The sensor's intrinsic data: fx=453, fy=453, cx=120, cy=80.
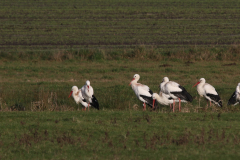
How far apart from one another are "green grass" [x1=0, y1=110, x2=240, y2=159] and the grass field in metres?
0.02

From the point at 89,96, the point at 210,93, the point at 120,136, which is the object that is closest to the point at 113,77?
→ the point at 89,96

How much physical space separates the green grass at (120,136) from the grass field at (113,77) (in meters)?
0.02

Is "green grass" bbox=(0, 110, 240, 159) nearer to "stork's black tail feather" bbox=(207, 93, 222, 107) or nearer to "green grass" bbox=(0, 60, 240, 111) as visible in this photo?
"stork's black tail feather" bbox=(207, 93, 222, 107)

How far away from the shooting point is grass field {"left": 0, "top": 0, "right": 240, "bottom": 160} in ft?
25.0

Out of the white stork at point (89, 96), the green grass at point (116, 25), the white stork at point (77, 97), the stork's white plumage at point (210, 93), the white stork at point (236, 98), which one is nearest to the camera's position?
the white stork at point (236, 98)

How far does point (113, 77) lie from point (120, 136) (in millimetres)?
10804

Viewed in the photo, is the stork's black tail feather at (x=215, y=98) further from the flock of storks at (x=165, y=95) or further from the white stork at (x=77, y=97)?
the white stork at (x=77, y=97)

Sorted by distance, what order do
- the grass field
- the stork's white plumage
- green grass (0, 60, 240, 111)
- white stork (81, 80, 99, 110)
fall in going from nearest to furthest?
1. the grass field
2. white stork (81, 80, 99, 110)
3. the stork's white plumage
4. green grass (0, 60, 240, 111)

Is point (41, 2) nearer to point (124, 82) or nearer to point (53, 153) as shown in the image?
point (124, 82)

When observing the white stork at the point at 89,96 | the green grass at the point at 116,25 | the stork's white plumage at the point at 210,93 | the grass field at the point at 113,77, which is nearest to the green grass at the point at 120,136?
the grass field at the point at 113,77

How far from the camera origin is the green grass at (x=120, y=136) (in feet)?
23.5

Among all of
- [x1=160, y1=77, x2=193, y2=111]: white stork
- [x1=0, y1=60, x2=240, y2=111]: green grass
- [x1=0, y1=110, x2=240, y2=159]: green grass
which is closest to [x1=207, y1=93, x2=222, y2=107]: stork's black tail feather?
[x1=0, y1=60, x2=240, y2=111]: green grass

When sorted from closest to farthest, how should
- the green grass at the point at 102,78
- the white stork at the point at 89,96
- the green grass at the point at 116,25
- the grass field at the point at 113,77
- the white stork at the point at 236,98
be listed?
the grass field at the point at 113,77 < the white stork at the point at 236,98 < the white stork at the point at 89,96 < the green grass at the point at 102,78 < the green grass at the point at 116,25

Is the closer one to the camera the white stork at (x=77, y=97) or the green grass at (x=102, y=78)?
the white stork at (x=77, y=97)
